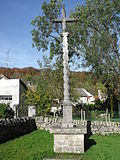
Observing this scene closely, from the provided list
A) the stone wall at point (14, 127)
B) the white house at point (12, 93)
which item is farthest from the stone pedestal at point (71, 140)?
the white house at point (12, 93)

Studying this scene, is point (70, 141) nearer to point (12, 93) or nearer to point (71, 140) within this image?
point (71, 140)

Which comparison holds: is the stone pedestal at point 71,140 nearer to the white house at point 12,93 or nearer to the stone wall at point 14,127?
the stone wall at point 14,127

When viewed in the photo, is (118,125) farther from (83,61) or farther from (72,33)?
(72,33)

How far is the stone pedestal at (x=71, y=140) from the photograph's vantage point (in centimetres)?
711

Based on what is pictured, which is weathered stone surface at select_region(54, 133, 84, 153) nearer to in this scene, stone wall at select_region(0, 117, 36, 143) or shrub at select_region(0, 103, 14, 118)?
stone wall at select_region(0, 117, 36, 143)

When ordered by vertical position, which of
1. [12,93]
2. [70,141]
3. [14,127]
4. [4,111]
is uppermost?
[12,93]

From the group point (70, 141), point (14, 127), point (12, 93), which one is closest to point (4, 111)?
point (12, 93)

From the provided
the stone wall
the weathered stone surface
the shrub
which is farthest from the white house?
the weathered stone surface

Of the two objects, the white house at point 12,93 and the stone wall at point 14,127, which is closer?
the stone wall at point 14,127

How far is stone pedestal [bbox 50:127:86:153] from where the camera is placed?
7.11m

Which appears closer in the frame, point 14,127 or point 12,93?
point 14,127

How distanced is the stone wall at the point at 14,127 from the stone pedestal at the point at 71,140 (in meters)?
3.74

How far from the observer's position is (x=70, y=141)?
714 centimetres

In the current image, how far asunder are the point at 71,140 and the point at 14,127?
5.08 metres
